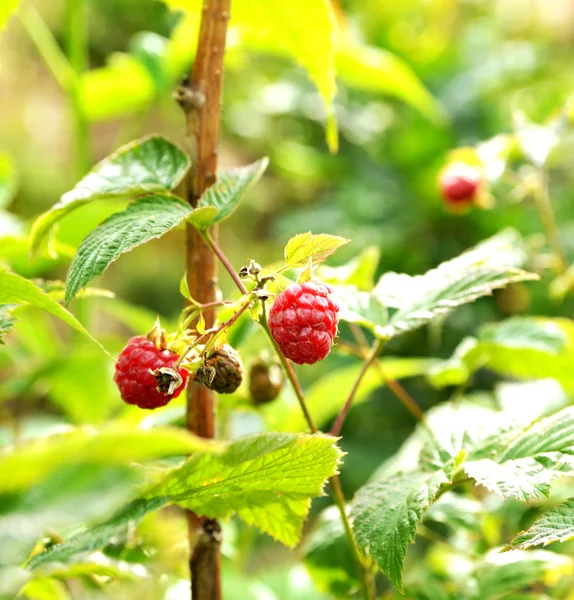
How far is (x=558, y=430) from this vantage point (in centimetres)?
46

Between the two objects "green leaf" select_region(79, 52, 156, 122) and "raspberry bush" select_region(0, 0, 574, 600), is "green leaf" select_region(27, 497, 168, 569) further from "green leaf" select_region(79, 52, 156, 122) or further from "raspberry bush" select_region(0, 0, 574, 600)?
"green leaf" select_region(79, 52, 156, 122)

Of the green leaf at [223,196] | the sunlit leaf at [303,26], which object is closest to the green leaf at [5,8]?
the sunlit leaf at [303,26]

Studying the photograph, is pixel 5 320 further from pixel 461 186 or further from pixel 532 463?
pixel 461 186

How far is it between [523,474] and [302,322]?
17cm

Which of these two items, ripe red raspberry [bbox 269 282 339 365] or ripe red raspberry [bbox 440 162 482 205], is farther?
ripe red raspberry [bbox 440 162 482 205]

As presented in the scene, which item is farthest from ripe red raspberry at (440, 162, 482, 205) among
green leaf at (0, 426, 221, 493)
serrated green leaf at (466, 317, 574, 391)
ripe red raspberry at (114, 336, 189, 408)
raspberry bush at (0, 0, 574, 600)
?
green leaf at (0, 426, 221, 493)

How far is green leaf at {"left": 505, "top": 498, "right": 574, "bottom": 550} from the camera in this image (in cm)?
39

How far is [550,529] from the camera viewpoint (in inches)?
15.6

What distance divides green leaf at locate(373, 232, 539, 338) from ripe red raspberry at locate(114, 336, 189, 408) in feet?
0.52

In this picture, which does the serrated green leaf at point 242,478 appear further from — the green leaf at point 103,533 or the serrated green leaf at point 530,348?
the serrated green leaf at point 530,348

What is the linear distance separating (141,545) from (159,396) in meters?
0.16

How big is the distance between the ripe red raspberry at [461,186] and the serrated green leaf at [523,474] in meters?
0.53

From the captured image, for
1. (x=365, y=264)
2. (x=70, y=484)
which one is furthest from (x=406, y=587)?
(x=70, y=484)

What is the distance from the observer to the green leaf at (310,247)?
41 cm
